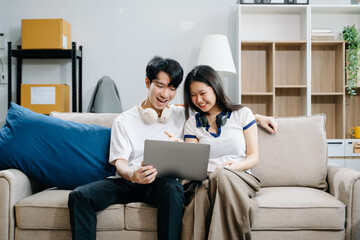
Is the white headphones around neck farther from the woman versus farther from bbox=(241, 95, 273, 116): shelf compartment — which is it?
bbox=(241, 95, 273, 116): shelf compartment

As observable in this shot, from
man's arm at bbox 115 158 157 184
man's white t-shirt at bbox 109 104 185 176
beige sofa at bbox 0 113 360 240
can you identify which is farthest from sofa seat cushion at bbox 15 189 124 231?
man's white t-shirt at bbox 109 104 185 176

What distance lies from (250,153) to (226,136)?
15 cm

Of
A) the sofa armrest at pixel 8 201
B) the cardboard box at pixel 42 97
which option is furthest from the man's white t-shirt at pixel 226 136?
the cardboard box at pixel 42 97

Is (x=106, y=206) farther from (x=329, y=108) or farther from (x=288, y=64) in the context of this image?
(x=329, y=108)

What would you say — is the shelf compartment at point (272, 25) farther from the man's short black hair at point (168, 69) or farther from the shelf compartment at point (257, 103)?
the man's short black hair at point (168, 69)

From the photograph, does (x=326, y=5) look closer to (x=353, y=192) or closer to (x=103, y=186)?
(x=353, y=192)

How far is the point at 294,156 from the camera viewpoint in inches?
72.7

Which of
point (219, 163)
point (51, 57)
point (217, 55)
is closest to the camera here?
point (219, 163)

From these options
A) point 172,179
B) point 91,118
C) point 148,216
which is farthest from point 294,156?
point 91,118

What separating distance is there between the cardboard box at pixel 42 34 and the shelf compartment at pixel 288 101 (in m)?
2.15

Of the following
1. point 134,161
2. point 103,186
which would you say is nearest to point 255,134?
point 134,161

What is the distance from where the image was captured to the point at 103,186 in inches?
59.6

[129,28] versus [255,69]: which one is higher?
[129,28]

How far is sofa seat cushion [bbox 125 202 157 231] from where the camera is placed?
148cm
